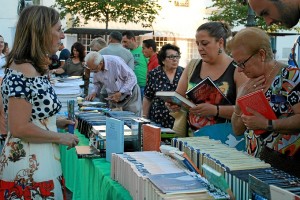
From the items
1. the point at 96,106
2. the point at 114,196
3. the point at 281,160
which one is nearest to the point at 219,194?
the point at 281,160

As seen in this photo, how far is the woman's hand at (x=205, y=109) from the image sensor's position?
9.78ft

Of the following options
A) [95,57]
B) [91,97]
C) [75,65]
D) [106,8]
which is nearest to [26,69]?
[95,57]

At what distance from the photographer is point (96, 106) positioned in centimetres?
484

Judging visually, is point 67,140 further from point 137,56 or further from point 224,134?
point 137,56

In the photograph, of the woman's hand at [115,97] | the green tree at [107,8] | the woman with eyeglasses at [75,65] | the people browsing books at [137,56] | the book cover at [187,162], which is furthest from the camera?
the green tree at [107,8]

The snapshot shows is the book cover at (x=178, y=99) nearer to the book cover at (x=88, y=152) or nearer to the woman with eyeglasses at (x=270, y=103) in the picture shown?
the woman with eyeglasses at (x=270, y=103)

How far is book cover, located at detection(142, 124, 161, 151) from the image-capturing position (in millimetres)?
2543

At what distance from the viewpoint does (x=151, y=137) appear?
2613mm

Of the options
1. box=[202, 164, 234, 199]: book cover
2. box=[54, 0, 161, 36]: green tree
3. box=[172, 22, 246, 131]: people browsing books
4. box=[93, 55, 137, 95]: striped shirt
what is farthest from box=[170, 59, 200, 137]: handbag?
box=[54, 0, 161, 36]: green tree

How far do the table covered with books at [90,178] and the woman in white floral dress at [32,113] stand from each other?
0.99 ft

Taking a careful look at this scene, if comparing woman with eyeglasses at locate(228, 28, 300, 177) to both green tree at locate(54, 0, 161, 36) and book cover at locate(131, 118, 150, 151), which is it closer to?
book cover at locate(131, 118, 150, 151)

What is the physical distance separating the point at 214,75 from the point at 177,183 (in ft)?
4.81

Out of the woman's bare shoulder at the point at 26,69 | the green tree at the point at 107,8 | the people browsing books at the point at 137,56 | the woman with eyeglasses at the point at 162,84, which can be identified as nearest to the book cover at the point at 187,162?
the woman's bare shoulder at the point at 26,69

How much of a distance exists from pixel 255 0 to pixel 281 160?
0.76 m
